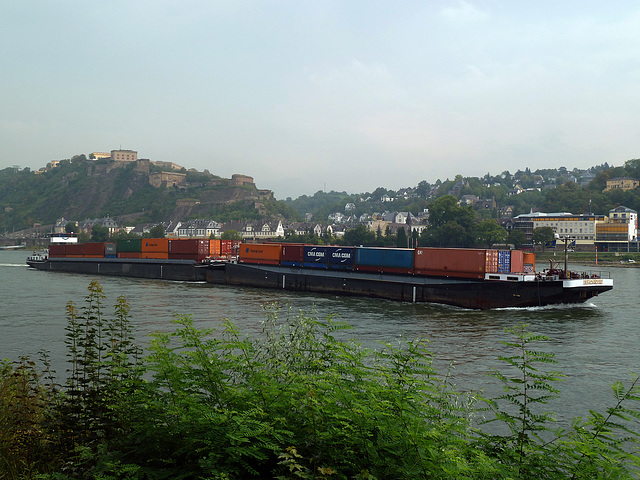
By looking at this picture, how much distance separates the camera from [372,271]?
156ft

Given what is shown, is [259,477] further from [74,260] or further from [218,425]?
[74,260]

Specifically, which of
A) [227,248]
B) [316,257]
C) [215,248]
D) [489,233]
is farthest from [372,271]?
[489,233]

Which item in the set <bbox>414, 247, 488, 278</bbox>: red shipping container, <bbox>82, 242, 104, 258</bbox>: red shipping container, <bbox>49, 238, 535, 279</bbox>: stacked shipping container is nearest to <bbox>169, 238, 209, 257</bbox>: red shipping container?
<bbox>49, 238, 535, 279</bbox>: stacked shipping container

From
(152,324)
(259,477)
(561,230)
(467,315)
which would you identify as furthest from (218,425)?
(561,230)

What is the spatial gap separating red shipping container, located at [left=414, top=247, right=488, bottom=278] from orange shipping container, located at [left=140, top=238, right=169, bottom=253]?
3715 centimetres

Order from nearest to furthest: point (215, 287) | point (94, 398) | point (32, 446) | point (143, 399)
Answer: point (143, 399)
point (32, 446)
point (94, 398)
point (215, 287)

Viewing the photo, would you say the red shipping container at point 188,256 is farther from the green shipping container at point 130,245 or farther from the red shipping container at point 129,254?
the green shipping container at point 130,245

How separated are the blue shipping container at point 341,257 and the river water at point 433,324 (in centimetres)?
449

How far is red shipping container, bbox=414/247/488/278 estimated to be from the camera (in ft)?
134

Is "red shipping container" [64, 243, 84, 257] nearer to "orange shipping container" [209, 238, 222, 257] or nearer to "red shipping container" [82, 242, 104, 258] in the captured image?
"red shipping container" [82, 242, 104, 258]

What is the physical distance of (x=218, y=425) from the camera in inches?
252

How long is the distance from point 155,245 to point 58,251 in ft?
76.4

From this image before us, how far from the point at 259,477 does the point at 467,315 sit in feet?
107

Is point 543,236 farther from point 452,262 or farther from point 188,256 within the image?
point 188,256
